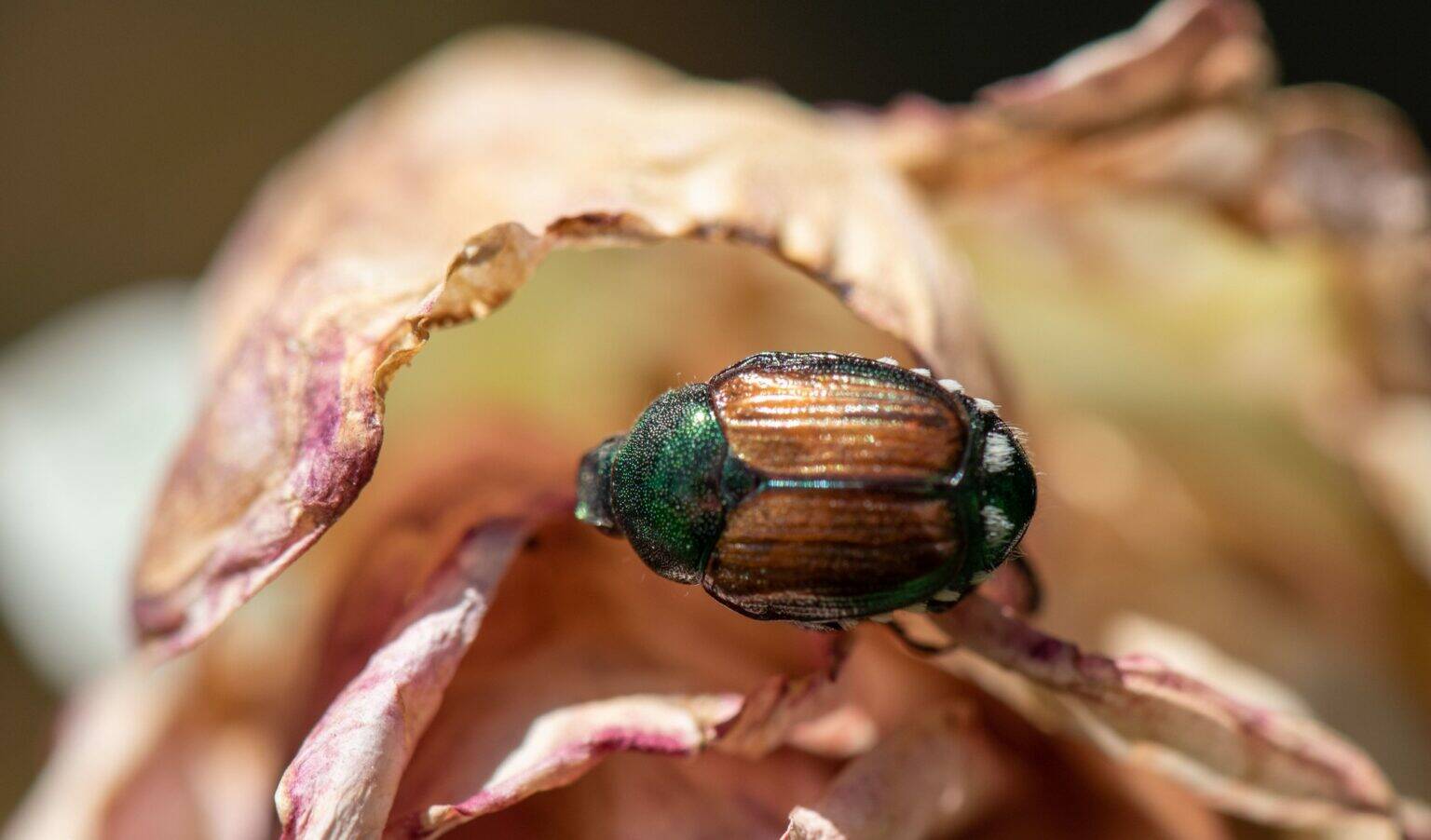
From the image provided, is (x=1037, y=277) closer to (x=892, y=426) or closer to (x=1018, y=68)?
(x=892, y=426)

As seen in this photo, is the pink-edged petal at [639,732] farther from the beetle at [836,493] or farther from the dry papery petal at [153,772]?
the dry papery petal at [153,772]

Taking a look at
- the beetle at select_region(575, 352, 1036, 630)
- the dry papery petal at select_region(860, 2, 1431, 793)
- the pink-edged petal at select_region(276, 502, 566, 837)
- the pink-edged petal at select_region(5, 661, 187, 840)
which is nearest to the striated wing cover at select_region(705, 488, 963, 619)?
the beetle at select_region(575, 352, 1036, 630)

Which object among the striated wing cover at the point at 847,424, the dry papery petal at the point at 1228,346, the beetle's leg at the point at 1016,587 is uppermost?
the striated wing cover at the point at 847,424

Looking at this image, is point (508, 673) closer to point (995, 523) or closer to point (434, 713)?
point (434, 713)

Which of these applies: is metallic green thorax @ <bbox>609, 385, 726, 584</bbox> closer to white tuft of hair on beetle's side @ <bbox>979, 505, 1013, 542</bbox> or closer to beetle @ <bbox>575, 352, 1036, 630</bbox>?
beetle @ <bbox>575, 352, 1036, 630</bbox>

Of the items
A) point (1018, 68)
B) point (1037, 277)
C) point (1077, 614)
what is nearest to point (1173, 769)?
point (1077, 614)

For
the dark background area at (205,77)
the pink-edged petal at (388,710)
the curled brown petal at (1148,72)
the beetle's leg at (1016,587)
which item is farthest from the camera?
the dark background area at (205,77)

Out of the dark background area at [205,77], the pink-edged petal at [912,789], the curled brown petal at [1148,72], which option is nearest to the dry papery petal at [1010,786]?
the pink-edged petal at [912,789]
